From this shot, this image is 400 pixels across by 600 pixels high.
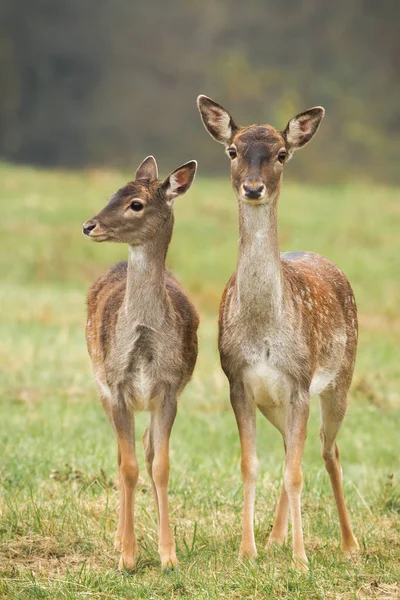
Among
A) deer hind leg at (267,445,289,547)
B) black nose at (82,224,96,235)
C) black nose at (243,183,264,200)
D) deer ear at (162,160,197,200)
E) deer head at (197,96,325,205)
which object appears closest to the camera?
black nose at (243,183,264,200)

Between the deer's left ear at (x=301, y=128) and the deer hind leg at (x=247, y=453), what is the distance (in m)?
1.51

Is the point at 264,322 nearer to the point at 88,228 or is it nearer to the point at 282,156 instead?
the point at 282,156

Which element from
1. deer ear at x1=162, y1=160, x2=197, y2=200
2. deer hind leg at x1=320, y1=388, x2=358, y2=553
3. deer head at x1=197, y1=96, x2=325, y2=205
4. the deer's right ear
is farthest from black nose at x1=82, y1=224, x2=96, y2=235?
deer hind leg at x1=320, y1=388, x2=358, y2=553

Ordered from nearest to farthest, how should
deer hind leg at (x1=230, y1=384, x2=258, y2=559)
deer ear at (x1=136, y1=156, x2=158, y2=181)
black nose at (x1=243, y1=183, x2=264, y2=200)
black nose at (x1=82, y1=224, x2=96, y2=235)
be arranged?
1. black nose at (x1=243, y1=183, x2=264, y2=200)
2. black nose at (x1=82, y1=224, x2=96, y2=235)
3. deer hind leg at (x1=230, y1=384, x2=258, y2=559)
4. deer ear at (x1=136, y1=156, x2=158, y2=181)

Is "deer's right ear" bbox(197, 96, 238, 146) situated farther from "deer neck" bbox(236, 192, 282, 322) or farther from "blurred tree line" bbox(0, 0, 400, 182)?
"blurred tree line" bbox(0, 0, 400, 182)

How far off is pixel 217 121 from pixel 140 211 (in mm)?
775

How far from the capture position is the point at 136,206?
6969 millimetres

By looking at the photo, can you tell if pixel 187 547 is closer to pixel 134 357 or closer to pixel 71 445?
pixel 134 357

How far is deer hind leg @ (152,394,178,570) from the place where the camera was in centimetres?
680

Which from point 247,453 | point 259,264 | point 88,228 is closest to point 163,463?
point 247,453

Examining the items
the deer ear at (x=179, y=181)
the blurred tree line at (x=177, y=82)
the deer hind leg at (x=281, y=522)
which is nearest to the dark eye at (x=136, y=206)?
the deer ear at (x=179, y=181)

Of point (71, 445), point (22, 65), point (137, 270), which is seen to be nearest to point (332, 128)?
point (22, 65)

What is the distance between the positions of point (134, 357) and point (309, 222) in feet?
64.5

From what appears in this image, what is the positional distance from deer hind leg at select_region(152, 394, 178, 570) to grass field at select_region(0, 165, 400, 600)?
0.18 meters
